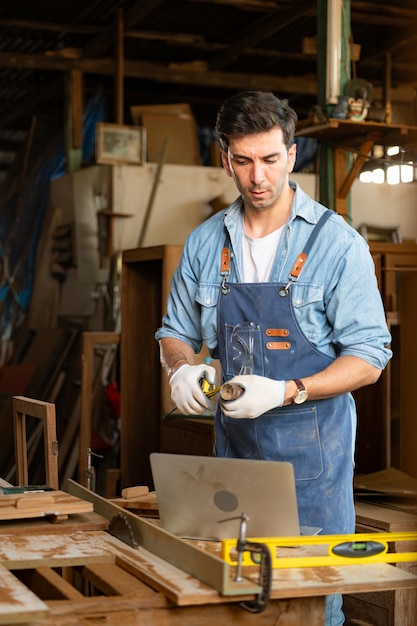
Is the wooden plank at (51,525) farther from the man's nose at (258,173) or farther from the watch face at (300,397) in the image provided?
the man's nose at (258,173)

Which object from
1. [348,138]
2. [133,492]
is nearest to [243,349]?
[133,492]

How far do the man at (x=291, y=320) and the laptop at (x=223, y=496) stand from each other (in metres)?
0.29

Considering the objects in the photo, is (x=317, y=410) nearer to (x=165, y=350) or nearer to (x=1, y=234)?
(x=165, y=350)

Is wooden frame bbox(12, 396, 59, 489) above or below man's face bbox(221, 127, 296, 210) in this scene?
below

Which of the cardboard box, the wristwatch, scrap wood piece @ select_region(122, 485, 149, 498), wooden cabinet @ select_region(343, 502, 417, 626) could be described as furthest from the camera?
the cardboard box

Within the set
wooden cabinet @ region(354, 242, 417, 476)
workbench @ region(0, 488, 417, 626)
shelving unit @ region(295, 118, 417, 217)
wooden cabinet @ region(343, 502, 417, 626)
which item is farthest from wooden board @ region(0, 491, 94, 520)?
shelving unit @ region(295, 118, 417, 217)

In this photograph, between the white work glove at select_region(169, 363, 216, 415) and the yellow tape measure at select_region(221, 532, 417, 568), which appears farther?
the white work glove at select_region(169, 363, 216, 415)

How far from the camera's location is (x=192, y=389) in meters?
2.45

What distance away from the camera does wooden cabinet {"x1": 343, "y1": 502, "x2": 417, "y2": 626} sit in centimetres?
341

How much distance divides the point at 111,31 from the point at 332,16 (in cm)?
386

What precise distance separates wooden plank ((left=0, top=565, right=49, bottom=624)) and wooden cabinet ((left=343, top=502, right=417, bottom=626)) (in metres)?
1.67

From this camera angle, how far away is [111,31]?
945 cm

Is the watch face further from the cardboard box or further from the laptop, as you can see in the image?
the cardboard box

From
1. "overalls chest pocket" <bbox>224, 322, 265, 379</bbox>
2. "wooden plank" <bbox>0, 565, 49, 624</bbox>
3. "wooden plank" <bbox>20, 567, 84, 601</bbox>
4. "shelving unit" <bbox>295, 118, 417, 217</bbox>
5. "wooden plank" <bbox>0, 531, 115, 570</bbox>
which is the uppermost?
"shelving unit" <bbox>295, 118, 417, 217</bbox>
